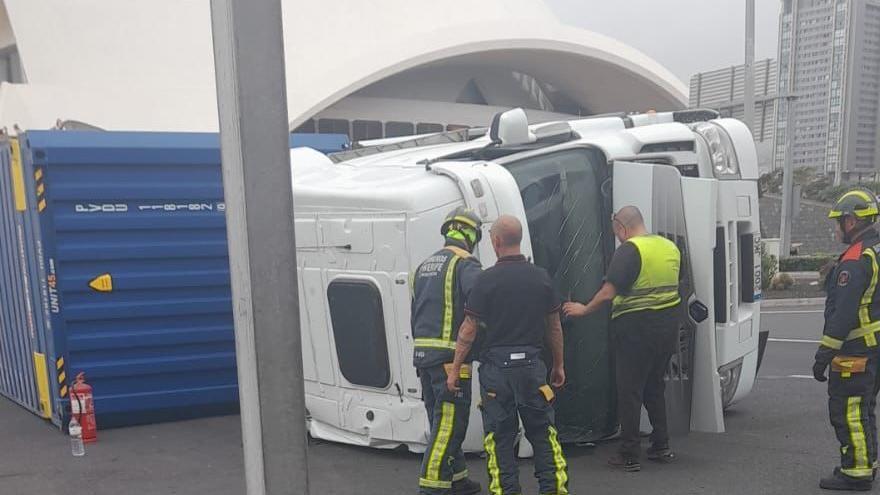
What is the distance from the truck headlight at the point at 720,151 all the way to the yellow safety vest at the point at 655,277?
101cm

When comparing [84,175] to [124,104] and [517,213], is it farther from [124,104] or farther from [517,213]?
[124,104]

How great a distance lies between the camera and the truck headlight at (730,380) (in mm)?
5379

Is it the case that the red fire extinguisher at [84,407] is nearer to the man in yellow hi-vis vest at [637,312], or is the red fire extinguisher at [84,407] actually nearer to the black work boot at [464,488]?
the black work boot at [464,488]

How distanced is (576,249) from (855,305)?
1604 mm

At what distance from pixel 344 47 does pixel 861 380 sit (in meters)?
29.4

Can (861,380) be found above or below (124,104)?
below

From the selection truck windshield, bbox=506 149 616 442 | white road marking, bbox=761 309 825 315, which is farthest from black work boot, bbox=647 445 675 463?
white road marking, bbox=761 309 825 315

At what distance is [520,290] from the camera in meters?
3.91

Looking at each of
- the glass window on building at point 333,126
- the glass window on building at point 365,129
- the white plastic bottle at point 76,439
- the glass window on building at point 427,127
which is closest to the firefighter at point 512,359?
the white plastic bottle at point 76,439

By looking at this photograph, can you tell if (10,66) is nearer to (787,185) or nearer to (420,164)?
(787,185)

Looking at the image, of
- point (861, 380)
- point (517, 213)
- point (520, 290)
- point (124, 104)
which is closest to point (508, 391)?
point (520, 290)

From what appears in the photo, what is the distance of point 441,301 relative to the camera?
13.6 feet

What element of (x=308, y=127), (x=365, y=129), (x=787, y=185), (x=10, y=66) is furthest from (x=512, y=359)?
Result: (x=10, y=66)

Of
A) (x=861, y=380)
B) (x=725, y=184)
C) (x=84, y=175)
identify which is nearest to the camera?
(x=861, y=380)
